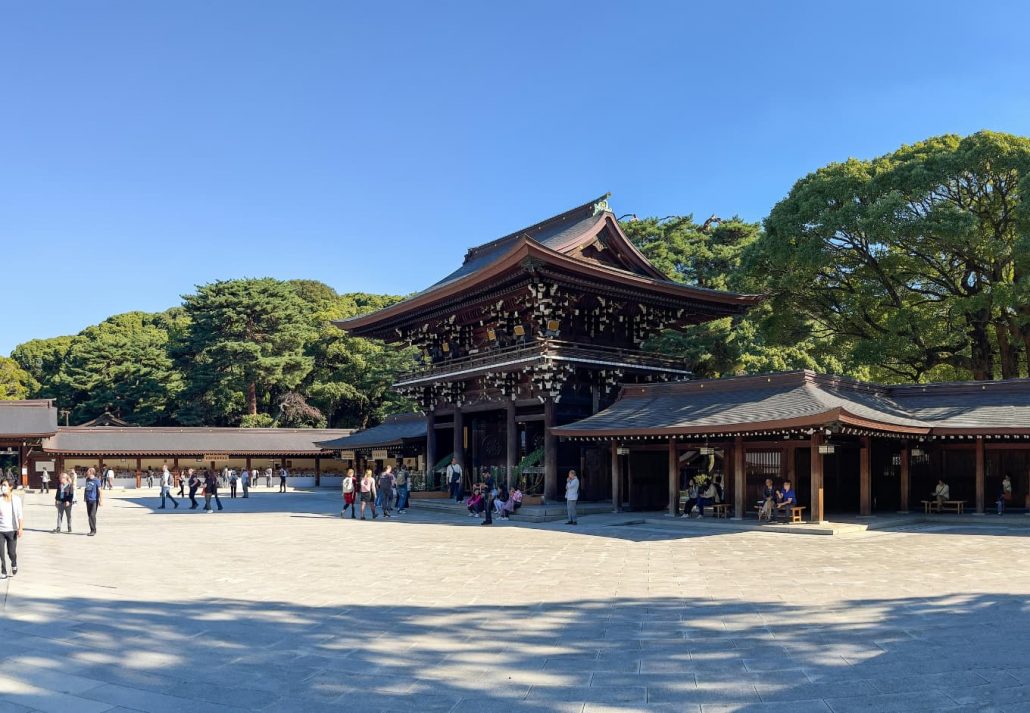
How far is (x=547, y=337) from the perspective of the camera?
30.4m

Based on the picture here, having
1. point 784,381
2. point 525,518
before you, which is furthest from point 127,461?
point 784,381

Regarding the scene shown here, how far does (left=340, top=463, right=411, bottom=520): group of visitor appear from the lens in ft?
89.8

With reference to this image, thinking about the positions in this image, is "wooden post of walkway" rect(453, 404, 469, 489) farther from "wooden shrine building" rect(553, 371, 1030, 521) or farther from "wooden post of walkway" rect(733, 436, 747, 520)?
"wooden post of walkway" rect(733, 436, 747, 520)

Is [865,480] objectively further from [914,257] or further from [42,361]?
[42,361]

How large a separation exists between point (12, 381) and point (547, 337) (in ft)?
215

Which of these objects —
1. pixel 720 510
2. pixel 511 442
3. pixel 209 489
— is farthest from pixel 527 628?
pixel 209 489

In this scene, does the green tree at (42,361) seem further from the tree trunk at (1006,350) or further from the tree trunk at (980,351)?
the tree trunk at (1006,350)

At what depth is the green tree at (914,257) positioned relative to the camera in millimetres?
28359

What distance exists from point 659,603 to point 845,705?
472 centimetres

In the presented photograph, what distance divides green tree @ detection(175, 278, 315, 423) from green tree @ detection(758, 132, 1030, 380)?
40.3 m

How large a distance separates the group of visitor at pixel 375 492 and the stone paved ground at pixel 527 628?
30.7 ft

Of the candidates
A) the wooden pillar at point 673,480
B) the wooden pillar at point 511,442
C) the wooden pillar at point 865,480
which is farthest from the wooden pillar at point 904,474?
the wooden pillar at point 511,442

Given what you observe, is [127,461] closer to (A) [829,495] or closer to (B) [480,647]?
(A) [829,495]

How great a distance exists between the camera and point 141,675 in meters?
8.02
